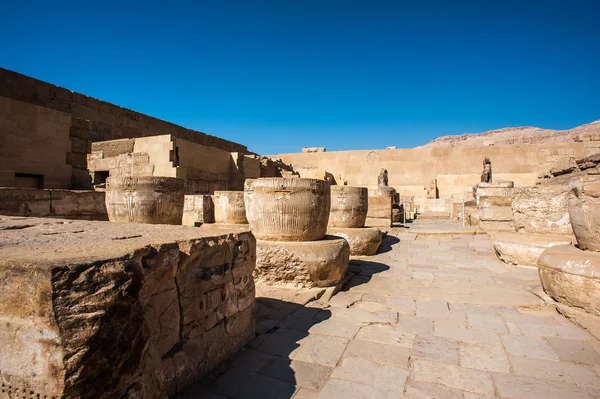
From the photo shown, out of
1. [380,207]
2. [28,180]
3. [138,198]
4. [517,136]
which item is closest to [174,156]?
[28,180]

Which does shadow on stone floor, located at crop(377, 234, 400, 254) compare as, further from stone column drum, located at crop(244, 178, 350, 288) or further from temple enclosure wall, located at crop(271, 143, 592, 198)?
temple enclosure wall, located at crop(271, 143, 592, 198)

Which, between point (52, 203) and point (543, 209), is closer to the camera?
point (52, 203)

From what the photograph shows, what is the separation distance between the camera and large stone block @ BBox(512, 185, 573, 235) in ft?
18.5

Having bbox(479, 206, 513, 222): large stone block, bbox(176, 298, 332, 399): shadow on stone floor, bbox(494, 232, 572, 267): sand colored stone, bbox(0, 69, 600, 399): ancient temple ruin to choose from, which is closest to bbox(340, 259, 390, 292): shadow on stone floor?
bbox(0, 69, 600, 399): ancient temple ruin

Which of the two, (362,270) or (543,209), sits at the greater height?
(543,209)

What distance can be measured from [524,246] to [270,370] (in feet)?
16.5

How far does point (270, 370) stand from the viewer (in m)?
2.29

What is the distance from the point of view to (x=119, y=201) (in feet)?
16.1

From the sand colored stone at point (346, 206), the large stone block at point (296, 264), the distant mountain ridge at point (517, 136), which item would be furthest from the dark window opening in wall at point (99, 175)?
the distant mountain ridge at point (517, 136)

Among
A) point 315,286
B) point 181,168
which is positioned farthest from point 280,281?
point 181,168

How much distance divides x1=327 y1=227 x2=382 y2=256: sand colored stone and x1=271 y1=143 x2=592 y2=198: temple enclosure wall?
48.0ft

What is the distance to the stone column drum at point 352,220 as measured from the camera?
6.28 m

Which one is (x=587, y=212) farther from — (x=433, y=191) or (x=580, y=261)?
(x=433, y=191)

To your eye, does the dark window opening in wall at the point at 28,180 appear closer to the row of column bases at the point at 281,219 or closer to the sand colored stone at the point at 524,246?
the row of column bases at the point at 281,219
